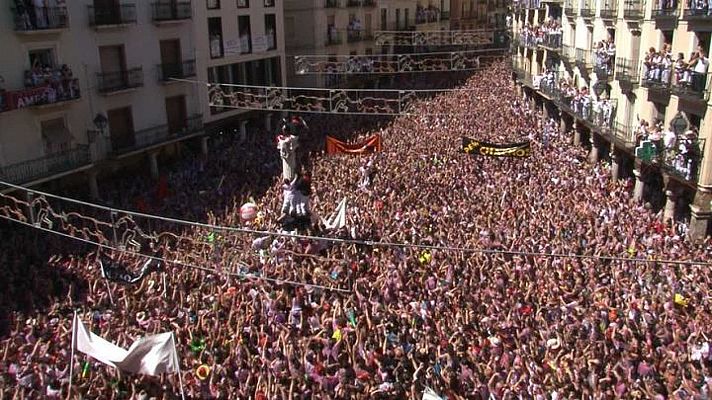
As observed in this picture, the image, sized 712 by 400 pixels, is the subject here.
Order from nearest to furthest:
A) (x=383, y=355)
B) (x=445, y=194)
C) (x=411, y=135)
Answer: (x=383, y=355) < (x=445, y=194) < (x=411, y=135)

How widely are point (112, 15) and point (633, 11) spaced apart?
20058 millimetres

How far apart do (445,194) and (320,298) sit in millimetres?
9023

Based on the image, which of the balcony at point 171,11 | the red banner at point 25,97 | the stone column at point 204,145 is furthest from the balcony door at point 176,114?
the red banner at point 25,97

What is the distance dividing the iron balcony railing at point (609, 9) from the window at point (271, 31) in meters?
16.8

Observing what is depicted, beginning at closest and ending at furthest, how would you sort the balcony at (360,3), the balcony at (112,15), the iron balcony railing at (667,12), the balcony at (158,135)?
1. the iron balcony railing at (667,12)
2. the balcony at (112,15)
3. the balcony at (158,135)
4. the balcony at (360,3)

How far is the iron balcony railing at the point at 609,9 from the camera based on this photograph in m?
28.8

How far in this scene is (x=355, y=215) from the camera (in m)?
20.9

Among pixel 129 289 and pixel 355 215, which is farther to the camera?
pixel 355 215

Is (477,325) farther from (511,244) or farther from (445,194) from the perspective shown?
(445,194)

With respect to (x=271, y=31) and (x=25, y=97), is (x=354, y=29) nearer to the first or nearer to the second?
(x=271, y=31)

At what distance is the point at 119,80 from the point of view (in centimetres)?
2752

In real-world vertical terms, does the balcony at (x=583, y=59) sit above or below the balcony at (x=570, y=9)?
below

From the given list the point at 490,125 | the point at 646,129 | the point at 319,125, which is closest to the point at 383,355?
the point at 646,129

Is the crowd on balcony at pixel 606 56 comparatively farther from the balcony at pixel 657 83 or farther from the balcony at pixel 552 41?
the balcony at pixel 552 41
